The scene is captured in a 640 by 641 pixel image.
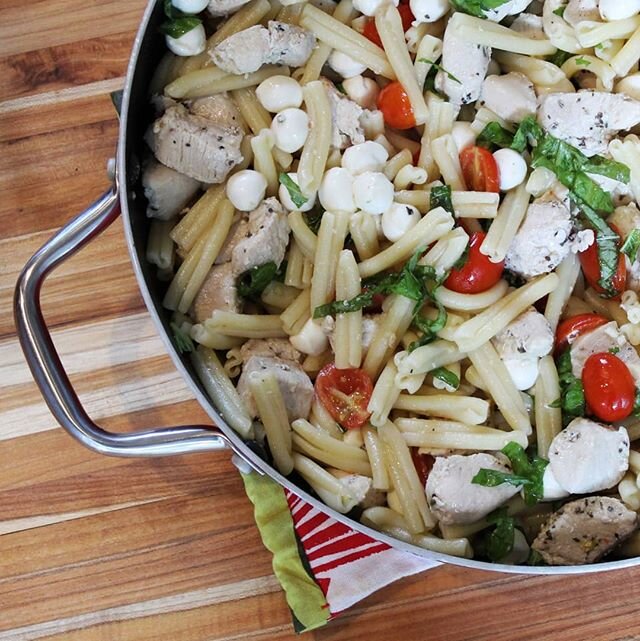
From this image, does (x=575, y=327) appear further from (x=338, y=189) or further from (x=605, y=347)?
(x=338, y=189)

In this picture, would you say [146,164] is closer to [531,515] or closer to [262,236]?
[262,236]

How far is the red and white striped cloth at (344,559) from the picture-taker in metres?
2.09

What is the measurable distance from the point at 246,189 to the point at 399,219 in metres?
0.35

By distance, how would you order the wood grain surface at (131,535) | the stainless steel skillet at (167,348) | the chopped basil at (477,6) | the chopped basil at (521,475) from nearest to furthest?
1. the stainless steel skillet at (167,348)
2. the chopped basil at (521,475)
3. the chopped basil at (477,6)
4. the wood grain surface at (131,535)

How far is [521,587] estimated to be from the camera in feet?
7.12

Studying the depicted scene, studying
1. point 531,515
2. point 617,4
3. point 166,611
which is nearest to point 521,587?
point 531,515

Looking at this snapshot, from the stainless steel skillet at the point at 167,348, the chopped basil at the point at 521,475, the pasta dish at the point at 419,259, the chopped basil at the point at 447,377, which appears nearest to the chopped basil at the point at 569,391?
the pasta dish at the point at 419,259

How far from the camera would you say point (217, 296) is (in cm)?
201

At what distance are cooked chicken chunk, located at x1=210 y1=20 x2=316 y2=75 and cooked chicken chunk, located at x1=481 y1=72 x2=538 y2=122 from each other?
45 centimetres

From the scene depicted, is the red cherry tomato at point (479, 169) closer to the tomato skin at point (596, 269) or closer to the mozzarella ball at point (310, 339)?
the tomato skin at point (596, 269)

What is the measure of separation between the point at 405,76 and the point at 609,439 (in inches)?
37.3

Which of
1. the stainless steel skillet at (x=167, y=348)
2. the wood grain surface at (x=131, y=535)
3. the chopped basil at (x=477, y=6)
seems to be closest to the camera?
the stainless steel skillet at (x=167, y=348)

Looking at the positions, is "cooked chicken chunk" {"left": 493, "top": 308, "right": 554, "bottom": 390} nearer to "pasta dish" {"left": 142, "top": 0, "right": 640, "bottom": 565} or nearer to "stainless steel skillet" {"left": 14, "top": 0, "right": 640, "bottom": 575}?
"pasta dish" {"left": 142, "top": 0, "right": 640, "bottom": 565}

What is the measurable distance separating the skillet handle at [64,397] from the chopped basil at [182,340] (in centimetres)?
19
